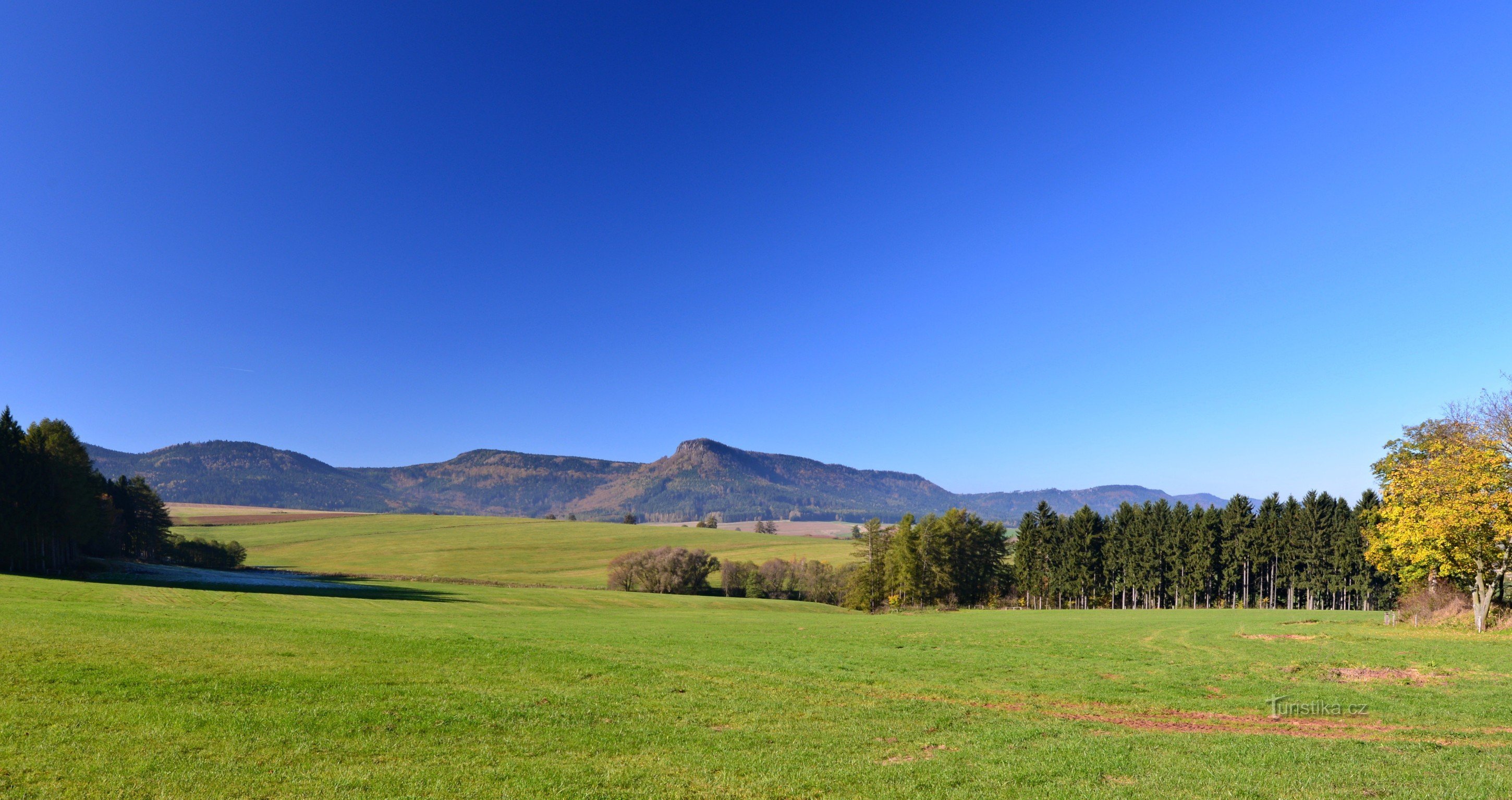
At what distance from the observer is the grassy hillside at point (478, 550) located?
126 metres

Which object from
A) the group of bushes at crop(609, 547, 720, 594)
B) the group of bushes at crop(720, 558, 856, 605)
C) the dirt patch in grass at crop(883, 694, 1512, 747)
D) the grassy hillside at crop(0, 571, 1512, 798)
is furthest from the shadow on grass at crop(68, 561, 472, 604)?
the dirt patch in grass at crop(883, 694, 1512, 747)

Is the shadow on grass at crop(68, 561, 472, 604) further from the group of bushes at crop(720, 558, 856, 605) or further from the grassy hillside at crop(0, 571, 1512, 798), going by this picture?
the group of bushes at crop(720, 558, 856, 605)

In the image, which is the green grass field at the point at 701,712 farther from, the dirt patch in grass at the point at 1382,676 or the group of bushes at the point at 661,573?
the group of bushes at the point at 661,573

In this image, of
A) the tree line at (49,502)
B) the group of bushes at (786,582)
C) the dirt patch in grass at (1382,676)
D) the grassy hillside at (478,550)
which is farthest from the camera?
the grassy hillside at (478,550)

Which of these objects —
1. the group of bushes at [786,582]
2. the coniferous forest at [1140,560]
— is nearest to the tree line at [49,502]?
the group of bushes at [786,582]

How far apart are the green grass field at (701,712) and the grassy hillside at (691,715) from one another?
0.33 feet

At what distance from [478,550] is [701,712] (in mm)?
154718

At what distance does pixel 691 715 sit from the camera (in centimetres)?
1817

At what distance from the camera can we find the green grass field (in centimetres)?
1216

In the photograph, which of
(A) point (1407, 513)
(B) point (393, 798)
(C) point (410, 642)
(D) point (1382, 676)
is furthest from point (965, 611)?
(B) point (393, 798)

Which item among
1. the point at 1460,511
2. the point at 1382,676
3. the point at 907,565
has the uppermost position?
the point at 1460,511

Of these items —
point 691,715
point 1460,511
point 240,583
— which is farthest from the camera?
point 240,583

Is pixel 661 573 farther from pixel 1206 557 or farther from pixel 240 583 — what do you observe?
pixel 1206 557

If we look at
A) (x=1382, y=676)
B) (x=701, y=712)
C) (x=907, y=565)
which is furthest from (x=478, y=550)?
(x=1382, y=676)
